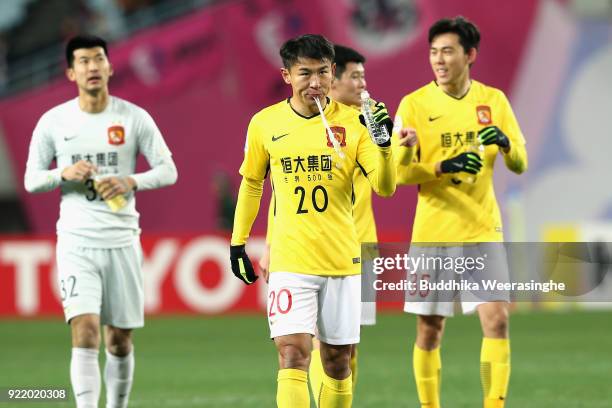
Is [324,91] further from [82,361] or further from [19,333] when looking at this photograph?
[19,333]

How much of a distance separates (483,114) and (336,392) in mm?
2216

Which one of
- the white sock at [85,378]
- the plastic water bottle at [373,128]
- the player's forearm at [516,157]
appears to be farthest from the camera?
the player's forearm at [516,157]

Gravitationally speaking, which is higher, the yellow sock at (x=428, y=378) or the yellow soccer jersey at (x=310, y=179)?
the yellow soccer jersey at (x=310, y=179)

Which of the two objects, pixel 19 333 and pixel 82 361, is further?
pixel 19 333

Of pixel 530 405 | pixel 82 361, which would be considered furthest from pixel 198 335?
pixel 82 361

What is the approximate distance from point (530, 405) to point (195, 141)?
13.0 m

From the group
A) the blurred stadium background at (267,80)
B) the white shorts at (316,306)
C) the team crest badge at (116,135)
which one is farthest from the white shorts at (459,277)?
the blurred stadium background at (267,80)

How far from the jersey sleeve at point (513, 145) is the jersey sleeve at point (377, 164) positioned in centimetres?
148

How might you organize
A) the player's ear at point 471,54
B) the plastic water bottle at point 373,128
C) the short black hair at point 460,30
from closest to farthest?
the plastic water bottle at point 373,128
the short black hair at point 460,30
the player's ear at point 471,54

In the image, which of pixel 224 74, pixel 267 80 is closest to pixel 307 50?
pixel 267 80

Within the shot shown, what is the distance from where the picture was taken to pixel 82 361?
24.6ft

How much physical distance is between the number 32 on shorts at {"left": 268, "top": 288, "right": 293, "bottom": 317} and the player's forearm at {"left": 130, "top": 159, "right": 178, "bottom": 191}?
67.9 inches

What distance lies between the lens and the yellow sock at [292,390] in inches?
249

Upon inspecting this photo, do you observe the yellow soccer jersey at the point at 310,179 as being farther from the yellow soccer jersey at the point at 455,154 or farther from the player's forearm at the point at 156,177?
the player's forearm at the point at 156,177
